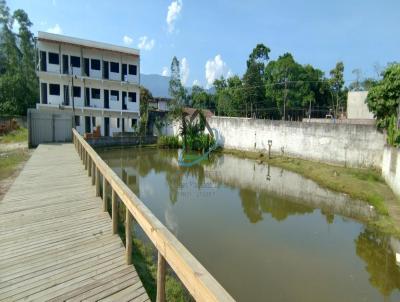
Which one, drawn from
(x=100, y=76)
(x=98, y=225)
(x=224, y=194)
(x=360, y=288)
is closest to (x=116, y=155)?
(x=100, y=76)

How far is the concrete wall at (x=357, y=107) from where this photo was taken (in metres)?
19.0

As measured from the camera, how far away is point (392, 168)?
1055cm

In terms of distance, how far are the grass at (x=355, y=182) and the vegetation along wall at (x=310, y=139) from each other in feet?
1.99

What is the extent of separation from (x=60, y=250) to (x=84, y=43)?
77.1ft

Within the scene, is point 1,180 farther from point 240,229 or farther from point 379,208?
point 379,208

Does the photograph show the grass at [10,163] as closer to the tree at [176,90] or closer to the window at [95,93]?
the window at [95,93]

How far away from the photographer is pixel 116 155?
19.9 metres

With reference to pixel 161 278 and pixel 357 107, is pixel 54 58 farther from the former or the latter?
pixel 161 278

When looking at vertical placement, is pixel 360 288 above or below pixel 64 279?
below

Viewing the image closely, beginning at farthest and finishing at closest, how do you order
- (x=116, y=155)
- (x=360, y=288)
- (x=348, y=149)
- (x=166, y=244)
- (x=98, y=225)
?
1. (x=116, y=155)
2. (x=348, y=149)
3. (x=360, y=288)
4. (x=98, y=225)
5. (x=166, y=244)

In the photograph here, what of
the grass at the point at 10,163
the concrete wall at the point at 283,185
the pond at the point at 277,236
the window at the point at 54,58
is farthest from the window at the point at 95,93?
the pond at the point at 277,236

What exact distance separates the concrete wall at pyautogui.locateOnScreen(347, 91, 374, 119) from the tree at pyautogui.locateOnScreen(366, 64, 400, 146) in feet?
19.0

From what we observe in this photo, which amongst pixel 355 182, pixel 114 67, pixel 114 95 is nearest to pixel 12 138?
pixel 114 95

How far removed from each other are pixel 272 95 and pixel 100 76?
19.3 m
